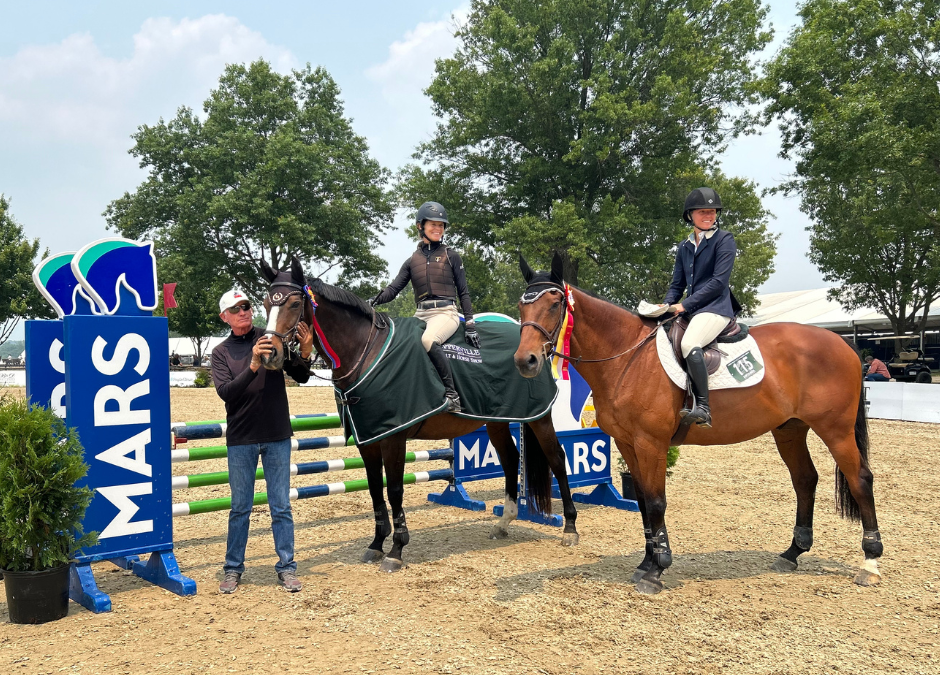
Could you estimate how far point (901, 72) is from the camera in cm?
1914

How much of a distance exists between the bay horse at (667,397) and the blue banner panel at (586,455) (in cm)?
246

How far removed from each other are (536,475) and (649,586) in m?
2.31

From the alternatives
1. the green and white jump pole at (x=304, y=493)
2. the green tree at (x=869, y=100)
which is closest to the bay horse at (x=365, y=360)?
the green and white jump pole at (x=304, y=493)

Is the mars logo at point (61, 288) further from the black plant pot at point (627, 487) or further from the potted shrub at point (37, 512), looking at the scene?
the black plant pot at point (627, 487)

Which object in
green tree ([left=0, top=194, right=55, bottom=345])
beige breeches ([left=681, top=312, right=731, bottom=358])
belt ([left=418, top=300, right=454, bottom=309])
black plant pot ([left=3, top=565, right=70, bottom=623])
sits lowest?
black plant pot ([left=3, top=565, right=70, bottom=623])

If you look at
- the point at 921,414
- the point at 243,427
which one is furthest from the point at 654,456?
the point at 921,414

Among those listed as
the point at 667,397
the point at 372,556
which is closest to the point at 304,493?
the point at 372,556

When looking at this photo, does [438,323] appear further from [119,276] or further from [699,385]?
[119,276]

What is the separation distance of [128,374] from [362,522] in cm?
352

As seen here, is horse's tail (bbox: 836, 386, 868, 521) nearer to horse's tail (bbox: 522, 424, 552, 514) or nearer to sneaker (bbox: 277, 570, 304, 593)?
horse's tail (bbox: 522, 424, 552, 514)

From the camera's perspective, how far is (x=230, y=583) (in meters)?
5.03

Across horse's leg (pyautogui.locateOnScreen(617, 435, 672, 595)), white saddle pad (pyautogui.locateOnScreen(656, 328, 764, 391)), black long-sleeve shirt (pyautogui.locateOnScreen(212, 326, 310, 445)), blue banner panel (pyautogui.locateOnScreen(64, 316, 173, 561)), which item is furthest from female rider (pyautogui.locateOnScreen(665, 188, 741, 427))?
blue banner panel (pyautogui.locateOnScreen(64, 316, 173, 561))

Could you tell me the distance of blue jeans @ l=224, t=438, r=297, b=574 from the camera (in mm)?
5020

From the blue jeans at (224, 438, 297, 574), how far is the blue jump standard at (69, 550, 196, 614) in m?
0.36
